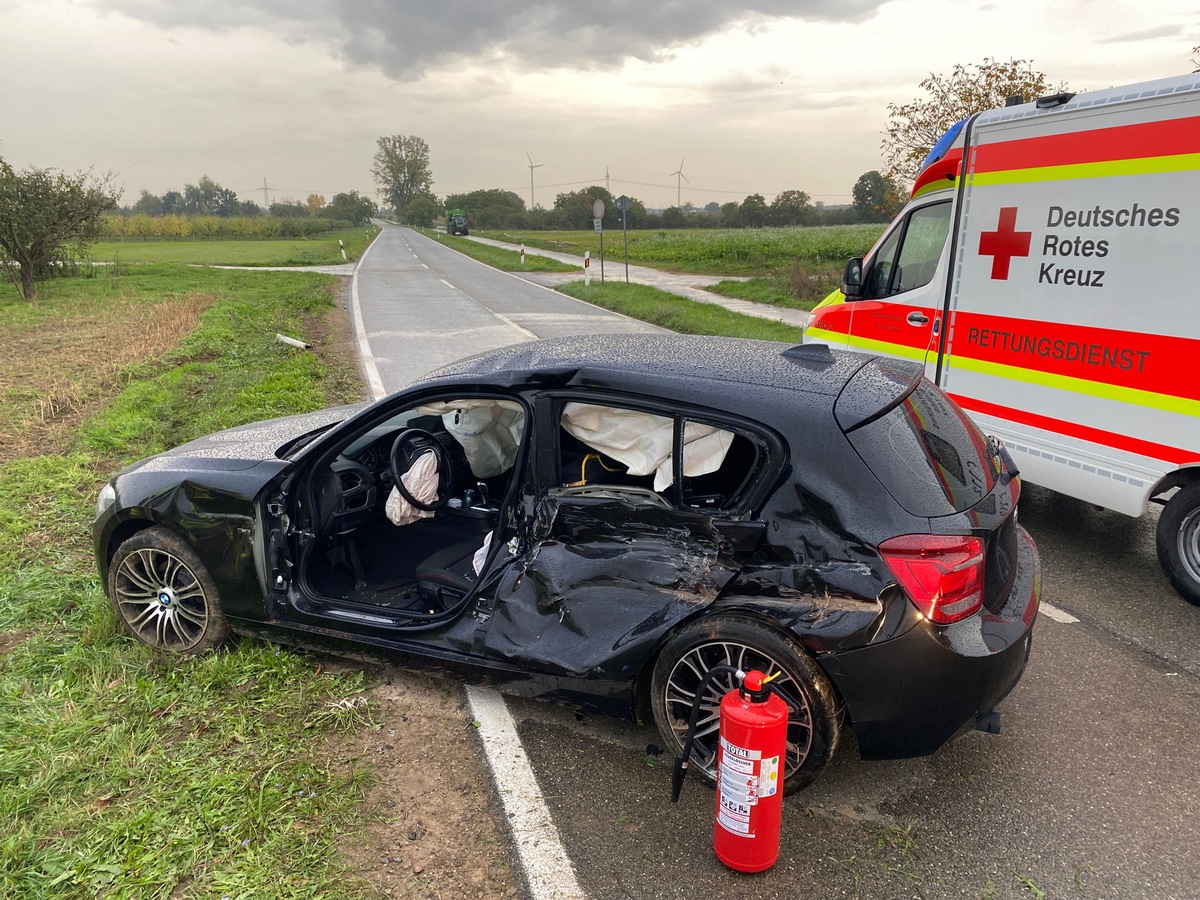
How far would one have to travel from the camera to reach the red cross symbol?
4.99m

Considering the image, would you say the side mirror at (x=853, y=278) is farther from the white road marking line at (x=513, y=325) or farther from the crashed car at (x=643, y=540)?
the white road marking line at (x=513, y=325)

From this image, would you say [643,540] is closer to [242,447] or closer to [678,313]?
[242,447]

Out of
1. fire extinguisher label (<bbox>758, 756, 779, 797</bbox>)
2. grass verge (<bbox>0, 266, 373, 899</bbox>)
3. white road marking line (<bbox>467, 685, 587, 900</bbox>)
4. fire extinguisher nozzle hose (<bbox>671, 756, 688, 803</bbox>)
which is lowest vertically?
white road marking line (<bbox>467, 685, 587, 900</bbox>)

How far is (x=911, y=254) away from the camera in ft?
20.1

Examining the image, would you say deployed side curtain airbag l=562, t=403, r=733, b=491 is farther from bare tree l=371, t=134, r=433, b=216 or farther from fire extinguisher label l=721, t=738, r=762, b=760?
bare tree l=371, t=134, r=433, b=216

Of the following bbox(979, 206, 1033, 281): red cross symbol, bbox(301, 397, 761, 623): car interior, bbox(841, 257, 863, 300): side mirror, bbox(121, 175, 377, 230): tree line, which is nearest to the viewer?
bbox(301, 397, 761, 623): car interior

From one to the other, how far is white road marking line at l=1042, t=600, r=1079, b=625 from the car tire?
4132 mm

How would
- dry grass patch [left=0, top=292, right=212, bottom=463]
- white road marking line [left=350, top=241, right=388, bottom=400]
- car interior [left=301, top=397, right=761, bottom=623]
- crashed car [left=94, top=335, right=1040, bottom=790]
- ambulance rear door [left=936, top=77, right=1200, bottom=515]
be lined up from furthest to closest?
white road marking line [left=350, top=241, right=388, bottom=400], dry grass patch [left=0, top=292, right=212, bottom=463], ambulance rear door [left=936, top=77, right=1200, bottom=515], car interior [left=301, top=397, right=761, bottom=623], crashed car [left=94, top=335, right=1040, bottom=790]

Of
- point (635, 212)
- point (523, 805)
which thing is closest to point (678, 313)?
point (523, 805)

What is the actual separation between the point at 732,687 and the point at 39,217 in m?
25.9

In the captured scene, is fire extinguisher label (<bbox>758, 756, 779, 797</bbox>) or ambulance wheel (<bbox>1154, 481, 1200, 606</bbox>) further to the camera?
ambulance wheel (<bbox>1154, 481, 1200, 606</bbox>)

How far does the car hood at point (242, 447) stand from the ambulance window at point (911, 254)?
4159 mm

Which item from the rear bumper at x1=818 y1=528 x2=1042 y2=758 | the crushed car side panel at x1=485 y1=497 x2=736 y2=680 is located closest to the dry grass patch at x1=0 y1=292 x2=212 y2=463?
the crushed car side panel at x1=485 y1=497 x2=736 y2=680

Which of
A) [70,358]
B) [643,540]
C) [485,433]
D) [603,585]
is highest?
[485,433]
